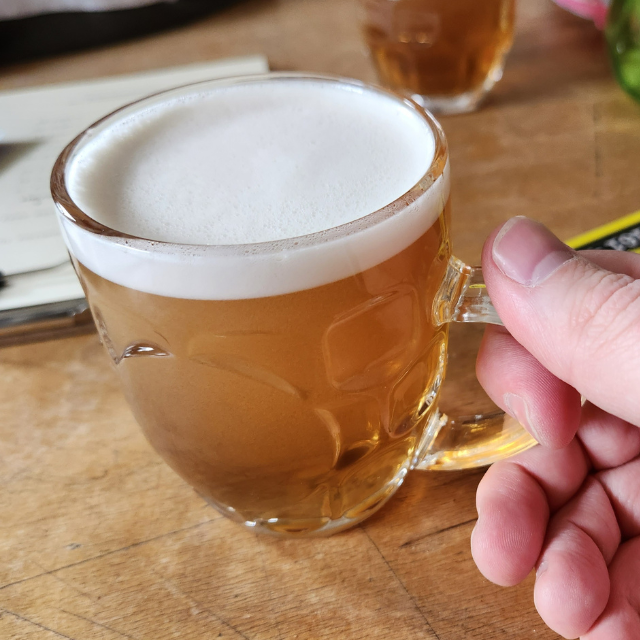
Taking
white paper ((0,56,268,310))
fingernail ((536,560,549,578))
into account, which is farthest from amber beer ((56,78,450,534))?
white paper ((0,56,268,310))

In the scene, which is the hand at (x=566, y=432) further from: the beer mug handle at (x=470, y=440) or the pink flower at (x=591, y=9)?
the pink flower at (x=591, y=9)

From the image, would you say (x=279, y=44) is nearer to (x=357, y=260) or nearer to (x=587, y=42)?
(x=587, y=42)

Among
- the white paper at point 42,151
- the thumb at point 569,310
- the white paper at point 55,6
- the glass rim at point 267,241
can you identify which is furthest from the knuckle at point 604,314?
the white paper at point 55,6

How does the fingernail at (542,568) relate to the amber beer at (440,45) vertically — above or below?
below

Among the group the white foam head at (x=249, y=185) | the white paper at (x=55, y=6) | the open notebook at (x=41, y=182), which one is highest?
the white foam head at (x=249, y=185)

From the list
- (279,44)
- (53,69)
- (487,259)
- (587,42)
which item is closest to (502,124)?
(587,42)

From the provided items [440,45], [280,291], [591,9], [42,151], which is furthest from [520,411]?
[591,9]
